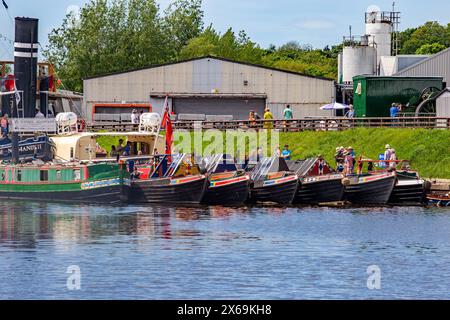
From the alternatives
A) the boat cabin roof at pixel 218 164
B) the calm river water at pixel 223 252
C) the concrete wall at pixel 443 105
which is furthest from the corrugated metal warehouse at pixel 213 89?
the calm river water at pixel 223 252

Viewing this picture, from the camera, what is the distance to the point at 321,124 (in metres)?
76.1

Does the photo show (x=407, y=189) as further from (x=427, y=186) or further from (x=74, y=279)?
(x=74, y=279)

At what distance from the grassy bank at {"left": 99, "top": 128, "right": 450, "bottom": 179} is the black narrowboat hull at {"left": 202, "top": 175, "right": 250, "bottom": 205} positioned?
9.97 meters

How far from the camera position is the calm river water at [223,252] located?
121ft

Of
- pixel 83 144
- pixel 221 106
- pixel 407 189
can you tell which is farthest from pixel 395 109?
pixel 83 144

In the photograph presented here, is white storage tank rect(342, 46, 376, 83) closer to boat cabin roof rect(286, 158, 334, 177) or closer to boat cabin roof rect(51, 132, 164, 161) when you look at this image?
boat cabin roof rect(51, 132, 164, 161)

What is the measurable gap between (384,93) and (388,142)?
991 cm

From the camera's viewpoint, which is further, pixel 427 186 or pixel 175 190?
pixel 427 186

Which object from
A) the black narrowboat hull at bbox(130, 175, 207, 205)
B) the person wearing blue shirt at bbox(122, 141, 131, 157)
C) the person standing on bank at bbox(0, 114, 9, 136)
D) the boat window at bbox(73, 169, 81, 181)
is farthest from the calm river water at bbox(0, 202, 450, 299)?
the person standing on bank at bbox(0, 114, 9, 136)

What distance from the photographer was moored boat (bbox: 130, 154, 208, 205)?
5894cm

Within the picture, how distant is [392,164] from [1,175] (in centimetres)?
1924

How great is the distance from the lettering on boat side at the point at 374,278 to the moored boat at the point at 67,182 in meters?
21.7

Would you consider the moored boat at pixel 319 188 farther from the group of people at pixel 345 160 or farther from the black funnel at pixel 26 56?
the black funnel at pixel 26 56
